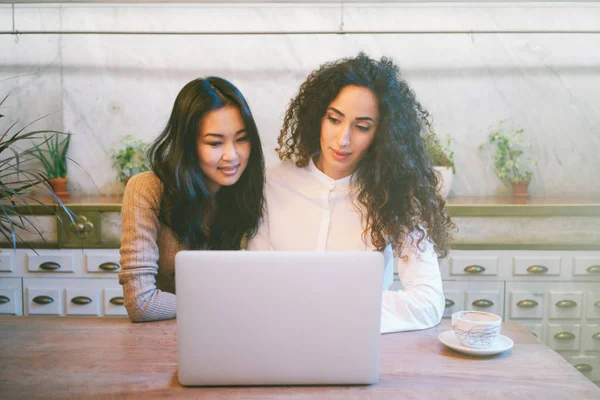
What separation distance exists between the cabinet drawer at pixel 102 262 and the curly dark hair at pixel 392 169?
4.99 ft

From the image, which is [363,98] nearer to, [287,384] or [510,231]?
[287,384]

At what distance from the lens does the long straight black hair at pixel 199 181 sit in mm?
1701

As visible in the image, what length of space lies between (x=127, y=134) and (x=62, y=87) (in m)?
0.48

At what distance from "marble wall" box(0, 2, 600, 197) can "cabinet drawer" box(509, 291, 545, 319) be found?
75cm

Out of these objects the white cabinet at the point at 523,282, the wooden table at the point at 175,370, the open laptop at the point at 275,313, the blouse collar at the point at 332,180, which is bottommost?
the white cabinet at the point at 523,282

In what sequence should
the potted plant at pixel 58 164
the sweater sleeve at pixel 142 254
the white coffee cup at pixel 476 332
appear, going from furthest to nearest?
1. the potted plant at pixel 58 164
2. the sweater sleeve at pixel 142 254
3. the white coffee cup at pixel 476 332

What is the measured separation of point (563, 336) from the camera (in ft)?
9.36

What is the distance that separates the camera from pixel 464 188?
3359 millimetres

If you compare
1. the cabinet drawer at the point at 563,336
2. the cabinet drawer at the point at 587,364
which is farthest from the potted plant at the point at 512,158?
the cabinet drawer at the point at 587,364

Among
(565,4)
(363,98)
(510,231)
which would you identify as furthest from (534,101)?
(363,98)

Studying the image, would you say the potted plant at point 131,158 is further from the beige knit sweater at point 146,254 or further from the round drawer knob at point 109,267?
the beige knit sweater at point 146,254

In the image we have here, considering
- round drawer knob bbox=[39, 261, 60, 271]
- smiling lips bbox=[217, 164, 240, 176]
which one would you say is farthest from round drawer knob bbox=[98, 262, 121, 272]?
smiling lips bbox=[217, 164, 240, 176]

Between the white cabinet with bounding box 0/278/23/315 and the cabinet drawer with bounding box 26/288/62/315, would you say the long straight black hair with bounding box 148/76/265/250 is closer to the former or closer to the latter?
the cabinet drawer with bounding box 26/288/62/315

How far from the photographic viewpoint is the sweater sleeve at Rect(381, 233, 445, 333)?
1.40 m
